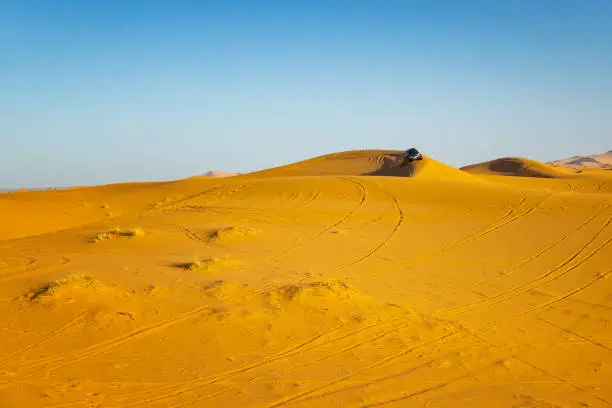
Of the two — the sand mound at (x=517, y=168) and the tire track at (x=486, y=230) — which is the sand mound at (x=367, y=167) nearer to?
the tire track at (x=486, y=230)

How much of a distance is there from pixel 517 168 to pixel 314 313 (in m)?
46.5

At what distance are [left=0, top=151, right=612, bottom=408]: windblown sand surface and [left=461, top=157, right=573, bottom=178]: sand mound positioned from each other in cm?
3201

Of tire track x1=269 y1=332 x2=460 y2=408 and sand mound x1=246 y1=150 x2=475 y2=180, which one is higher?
sand mound x1=246 y1=150 x2=475 y2=180

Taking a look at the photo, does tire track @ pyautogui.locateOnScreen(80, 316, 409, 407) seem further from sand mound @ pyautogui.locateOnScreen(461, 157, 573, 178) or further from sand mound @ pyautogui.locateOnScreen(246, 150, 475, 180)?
sand mound @ pyautogui.locateOnScreen(461, 157, 573, 178)

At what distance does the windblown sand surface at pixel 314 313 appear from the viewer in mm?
5129

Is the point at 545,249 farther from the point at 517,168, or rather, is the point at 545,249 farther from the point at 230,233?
the point at 517,168

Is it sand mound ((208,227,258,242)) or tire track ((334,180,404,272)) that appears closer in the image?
tire track ((334,180,404,272))

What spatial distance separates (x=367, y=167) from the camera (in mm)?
34781

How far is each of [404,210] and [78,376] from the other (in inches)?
495

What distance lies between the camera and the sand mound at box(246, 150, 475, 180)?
3005 cm

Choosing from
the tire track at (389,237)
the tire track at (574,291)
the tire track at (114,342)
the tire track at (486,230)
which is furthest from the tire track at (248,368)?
the tire track at (486,230)

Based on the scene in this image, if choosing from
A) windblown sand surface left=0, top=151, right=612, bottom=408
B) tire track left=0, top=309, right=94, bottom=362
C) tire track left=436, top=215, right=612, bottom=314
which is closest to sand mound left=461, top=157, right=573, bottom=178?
windblown sand surface left=0, top=151, right=612, bottom=408

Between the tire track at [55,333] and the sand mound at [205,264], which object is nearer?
the tire track at [55,333]

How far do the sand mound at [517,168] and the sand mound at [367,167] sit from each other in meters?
15.0
